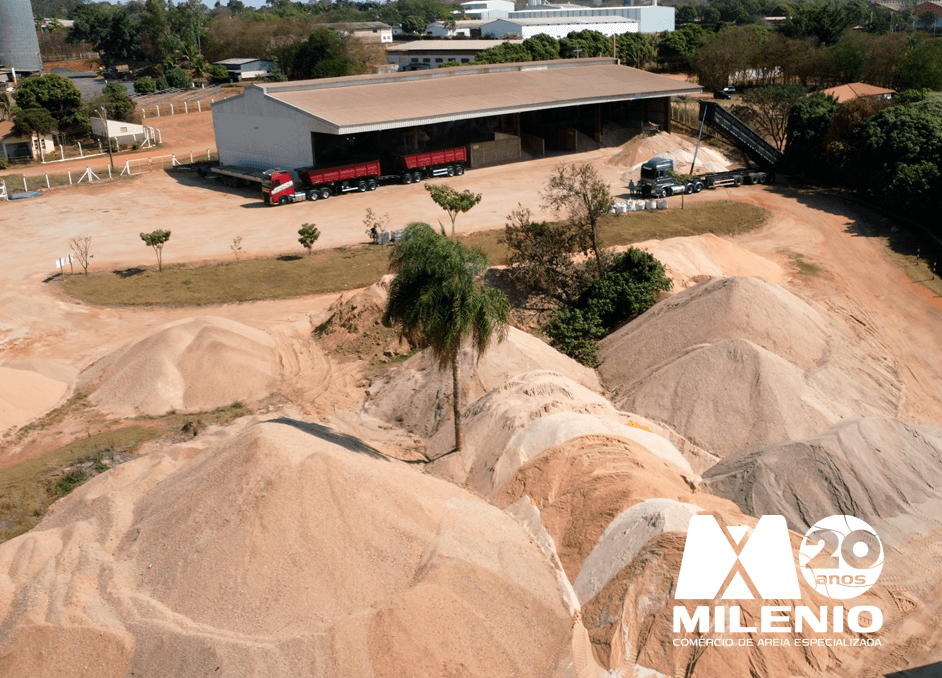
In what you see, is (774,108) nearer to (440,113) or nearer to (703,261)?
(440,113)

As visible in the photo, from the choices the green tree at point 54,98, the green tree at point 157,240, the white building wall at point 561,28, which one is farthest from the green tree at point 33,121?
the white building wall at point 561,28

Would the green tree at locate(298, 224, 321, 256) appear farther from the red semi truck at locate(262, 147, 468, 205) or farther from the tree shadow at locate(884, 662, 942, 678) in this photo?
the tree shadow at locate(884, 662, 942, 678)

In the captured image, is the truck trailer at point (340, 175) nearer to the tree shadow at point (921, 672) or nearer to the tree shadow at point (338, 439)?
the tree shadow at point (338, 439)

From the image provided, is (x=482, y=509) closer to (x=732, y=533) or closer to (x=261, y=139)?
(x=732, y=533)

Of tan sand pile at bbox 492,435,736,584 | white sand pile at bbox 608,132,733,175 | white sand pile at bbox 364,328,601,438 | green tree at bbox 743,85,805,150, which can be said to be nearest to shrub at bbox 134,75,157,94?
white sand pile at bbox 608,132,733,175

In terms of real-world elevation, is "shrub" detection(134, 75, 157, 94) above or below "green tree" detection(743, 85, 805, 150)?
above
